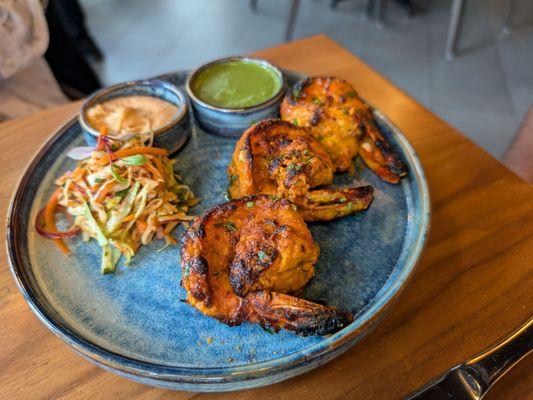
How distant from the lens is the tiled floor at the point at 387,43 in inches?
213

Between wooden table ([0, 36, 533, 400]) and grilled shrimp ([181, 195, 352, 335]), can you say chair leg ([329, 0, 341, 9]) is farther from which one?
grilled shrimp ([181, 195, 352, 335])

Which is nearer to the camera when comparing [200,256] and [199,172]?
[200,256]

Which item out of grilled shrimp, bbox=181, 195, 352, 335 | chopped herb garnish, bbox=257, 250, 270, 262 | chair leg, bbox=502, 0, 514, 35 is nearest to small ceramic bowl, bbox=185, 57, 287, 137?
grilled shrimp, bbox=181, 195, 352, 335

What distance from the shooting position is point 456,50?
20.3 ft

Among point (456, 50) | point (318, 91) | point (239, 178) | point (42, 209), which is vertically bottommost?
point (456, 50)

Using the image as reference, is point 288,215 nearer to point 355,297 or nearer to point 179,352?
point 355,297

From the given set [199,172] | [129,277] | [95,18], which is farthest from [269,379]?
[95,18]

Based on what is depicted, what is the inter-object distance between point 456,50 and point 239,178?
5390 mm

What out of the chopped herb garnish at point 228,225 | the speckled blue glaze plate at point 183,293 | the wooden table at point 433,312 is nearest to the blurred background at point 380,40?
the wooden table at point 433,312

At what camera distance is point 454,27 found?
5844mm

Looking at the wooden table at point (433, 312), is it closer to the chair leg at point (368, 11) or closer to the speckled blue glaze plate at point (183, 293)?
the speckled blue glaze plate at point (183, 293)

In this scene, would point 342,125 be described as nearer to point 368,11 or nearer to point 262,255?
point 262,255

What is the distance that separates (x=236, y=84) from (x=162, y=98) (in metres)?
0.44

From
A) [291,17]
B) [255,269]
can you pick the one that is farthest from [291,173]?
[291,17]
